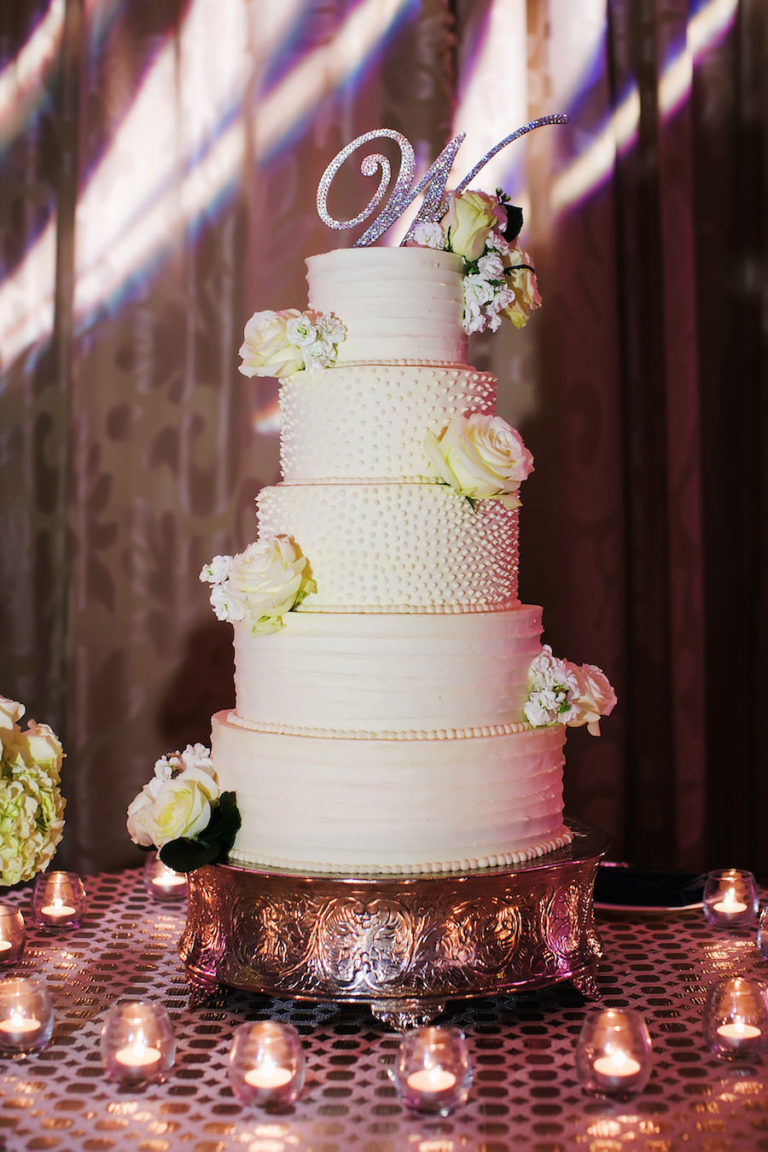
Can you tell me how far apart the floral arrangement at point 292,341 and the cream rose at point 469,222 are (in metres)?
0.30

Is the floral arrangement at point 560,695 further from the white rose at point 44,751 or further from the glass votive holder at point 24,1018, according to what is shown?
the glass votive holder at point 24,1018

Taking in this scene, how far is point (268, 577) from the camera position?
2.56 metres


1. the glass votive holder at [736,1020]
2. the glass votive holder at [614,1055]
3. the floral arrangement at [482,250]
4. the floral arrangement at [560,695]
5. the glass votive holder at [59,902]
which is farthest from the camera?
the glass votive holder at [59,902]

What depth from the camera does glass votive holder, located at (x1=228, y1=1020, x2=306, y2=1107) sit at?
2.09 meters

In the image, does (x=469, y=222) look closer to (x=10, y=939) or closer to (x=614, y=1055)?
(x=614, y=1055)

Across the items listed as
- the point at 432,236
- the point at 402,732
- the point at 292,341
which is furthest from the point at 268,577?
the point at 432,236

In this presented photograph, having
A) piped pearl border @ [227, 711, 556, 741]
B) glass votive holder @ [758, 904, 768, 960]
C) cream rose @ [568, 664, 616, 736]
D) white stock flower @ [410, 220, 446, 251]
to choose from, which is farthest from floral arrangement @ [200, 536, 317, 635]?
glass votive holder @ [758, 904, 768, 960]

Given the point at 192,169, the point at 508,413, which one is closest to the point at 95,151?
the point at 192,169

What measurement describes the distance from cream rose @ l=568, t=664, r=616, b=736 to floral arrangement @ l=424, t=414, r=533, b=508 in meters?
0.42

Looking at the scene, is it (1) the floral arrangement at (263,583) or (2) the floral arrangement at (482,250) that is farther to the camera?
(2) the floral arrangement at (482,250)

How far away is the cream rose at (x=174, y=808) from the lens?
2617 millimetres

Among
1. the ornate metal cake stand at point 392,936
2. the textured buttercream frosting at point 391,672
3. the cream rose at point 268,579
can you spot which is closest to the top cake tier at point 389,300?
the cream rose at point 268,579

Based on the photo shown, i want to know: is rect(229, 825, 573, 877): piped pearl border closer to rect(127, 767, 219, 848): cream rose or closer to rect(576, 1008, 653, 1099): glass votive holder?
rect(127, 767, 219, 848): cream rose

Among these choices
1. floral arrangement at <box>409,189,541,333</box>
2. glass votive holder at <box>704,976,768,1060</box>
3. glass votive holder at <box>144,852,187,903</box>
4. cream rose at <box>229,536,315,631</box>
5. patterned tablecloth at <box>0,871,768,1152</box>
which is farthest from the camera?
glass votive holder at <box>144,852,187,903</box>
